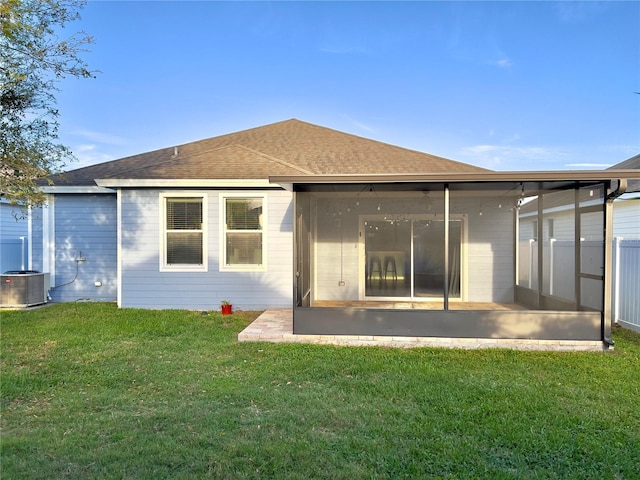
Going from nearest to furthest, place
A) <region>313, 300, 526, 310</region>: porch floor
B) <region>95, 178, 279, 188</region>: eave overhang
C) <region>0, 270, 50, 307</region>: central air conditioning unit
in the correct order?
<region>313, 300, 526, 310</region>: porch floor < <region>95, 178, 279, 188</region>: eave overhang < <region>0, 270, 50, 307</region>: central air conditioning unit

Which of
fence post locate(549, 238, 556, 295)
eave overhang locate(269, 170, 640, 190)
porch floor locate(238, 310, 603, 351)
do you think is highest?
eave overhang locate(269, 170, 640, 190)

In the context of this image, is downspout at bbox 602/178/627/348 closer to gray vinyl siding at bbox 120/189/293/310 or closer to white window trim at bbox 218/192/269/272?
gray vinyl siding at bbox 120/189/293/310

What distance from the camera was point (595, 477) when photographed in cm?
263

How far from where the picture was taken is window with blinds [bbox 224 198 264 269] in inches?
342

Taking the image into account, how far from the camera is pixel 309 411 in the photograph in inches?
142

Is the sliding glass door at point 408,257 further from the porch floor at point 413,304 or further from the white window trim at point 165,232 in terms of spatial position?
the white window trim at point 165,232

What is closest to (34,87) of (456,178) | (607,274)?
(456,178)

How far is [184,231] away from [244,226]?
132cm

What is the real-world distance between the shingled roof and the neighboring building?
7 centimetres

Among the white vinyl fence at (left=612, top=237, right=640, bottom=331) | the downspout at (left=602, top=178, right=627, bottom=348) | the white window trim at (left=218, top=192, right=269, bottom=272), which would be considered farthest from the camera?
the white window trim at (left=218, top=192, right=269, bottom=272)

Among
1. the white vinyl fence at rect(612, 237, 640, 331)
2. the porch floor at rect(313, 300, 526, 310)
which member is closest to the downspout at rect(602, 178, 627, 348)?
the white vinyl fence at rect(612, 237, 640, 331)

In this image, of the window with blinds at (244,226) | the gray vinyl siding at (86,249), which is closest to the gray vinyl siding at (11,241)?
the gray vinyl siding at (86,249)

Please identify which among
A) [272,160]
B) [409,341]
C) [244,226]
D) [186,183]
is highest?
[272,160]

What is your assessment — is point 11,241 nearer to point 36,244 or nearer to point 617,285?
point 36,244
